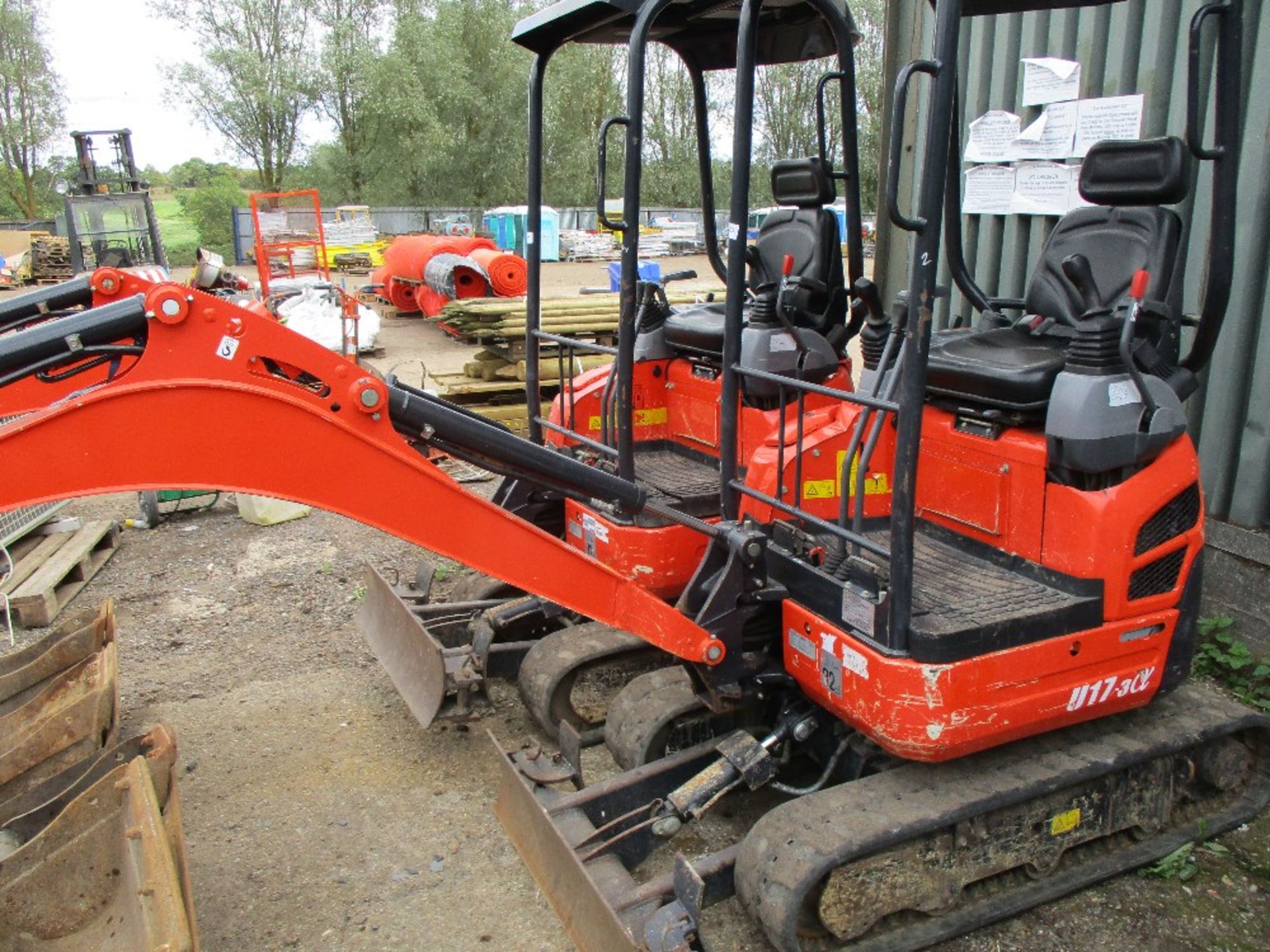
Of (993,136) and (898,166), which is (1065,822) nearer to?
(898,166)

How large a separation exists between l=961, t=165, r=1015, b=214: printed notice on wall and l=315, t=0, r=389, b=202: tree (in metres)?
32.0

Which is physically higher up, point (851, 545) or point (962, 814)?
point (851, 545)

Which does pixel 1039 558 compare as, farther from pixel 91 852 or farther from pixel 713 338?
pixel 91 852

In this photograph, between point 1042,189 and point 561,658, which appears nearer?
A: point 561,658

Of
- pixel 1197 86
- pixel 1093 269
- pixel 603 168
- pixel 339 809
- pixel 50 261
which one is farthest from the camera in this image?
pixel 50 261

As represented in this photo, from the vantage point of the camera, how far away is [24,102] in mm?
36719

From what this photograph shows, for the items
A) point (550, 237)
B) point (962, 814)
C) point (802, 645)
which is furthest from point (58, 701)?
point (550, 237)

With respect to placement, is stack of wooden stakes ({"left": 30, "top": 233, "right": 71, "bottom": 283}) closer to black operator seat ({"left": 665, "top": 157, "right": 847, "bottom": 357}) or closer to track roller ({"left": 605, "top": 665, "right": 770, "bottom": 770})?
black operator seat ({"left": 665, "top": 157, "right": 847, "bottom": 357})

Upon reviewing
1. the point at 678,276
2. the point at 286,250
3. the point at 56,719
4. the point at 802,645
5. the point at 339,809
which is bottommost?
the point at 339,809

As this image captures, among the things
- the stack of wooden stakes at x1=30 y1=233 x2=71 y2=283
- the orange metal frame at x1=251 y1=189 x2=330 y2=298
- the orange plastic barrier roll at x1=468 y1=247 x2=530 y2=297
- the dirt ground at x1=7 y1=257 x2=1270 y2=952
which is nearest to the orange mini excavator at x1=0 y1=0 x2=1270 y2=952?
the dirt ground at x1=7 y1=257 x2=1270 y2=952

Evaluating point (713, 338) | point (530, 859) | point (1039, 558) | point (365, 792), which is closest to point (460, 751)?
point (365, 792)

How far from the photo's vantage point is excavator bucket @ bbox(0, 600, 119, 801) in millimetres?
3777

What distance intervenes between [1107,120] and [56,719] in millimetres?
5623

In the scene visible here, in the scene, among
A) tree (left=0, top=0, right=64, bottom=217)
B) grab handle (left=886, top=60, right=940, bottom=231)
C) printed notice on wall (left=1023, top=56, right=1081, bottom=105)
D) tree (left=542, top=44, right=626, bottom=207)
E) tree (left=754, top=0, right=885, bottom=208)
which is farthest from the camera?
tree (left=0, top=0, right=64, bottom=217)
